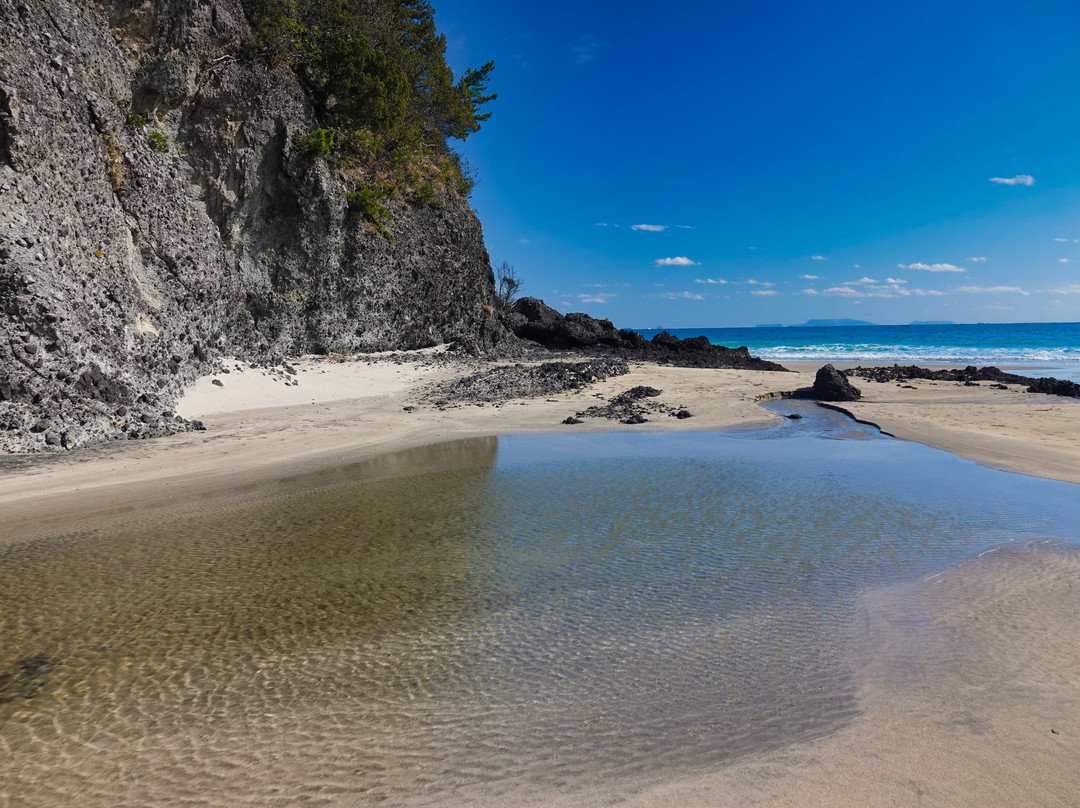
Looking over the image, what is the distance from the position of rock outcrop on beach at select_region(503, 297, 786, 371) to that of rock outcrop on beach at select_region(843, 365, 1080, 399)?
4996 mm

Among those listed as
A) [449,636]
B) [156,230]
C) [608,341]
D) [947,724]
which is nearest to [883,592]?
[947,724]

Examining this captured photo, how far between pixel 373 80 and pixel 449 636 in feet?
68.8

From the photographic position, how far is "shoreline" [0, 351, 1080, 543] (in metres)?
7.79

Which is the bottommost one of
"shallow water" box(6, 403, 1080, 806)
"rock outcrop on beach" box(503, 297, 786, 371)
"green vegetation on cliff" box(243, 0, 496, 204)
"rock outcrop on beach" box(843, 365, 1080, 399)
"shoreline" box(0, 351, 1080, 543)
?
"shallow water" box(6, 403, 1080, 806)

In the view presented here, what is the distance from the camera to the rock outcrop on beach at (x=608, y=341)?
28.6 meters

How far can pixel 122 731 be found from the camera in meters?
3.13

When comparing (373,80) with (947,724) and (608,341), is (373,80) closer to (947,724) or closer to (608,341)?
(608,341)

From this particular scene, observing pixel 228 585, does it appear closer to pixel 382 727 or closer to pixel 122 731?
pixel 122 731

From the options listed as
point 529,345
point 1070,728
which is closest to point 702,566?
point 1070,728

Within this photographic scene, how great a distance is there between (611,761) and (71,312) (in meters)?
11.6

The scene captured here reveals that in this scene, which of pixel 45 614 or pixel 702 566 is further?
pixel 702 566

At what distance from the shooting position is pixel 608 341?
34.2m

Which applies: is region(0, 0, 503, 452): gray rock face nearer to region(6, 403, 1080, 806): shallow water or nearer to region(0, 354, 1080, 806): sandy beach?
region(0, 354, 1080, 806): sandy beach

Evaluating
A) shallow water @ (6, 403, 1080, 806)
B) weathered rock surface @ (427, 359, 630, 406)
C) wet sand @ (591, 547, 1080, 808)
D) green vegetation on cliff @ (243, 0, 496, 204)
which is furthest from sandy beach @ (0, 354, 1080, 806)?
green vegetation on cliff @ (243, 0, 496, 204)
